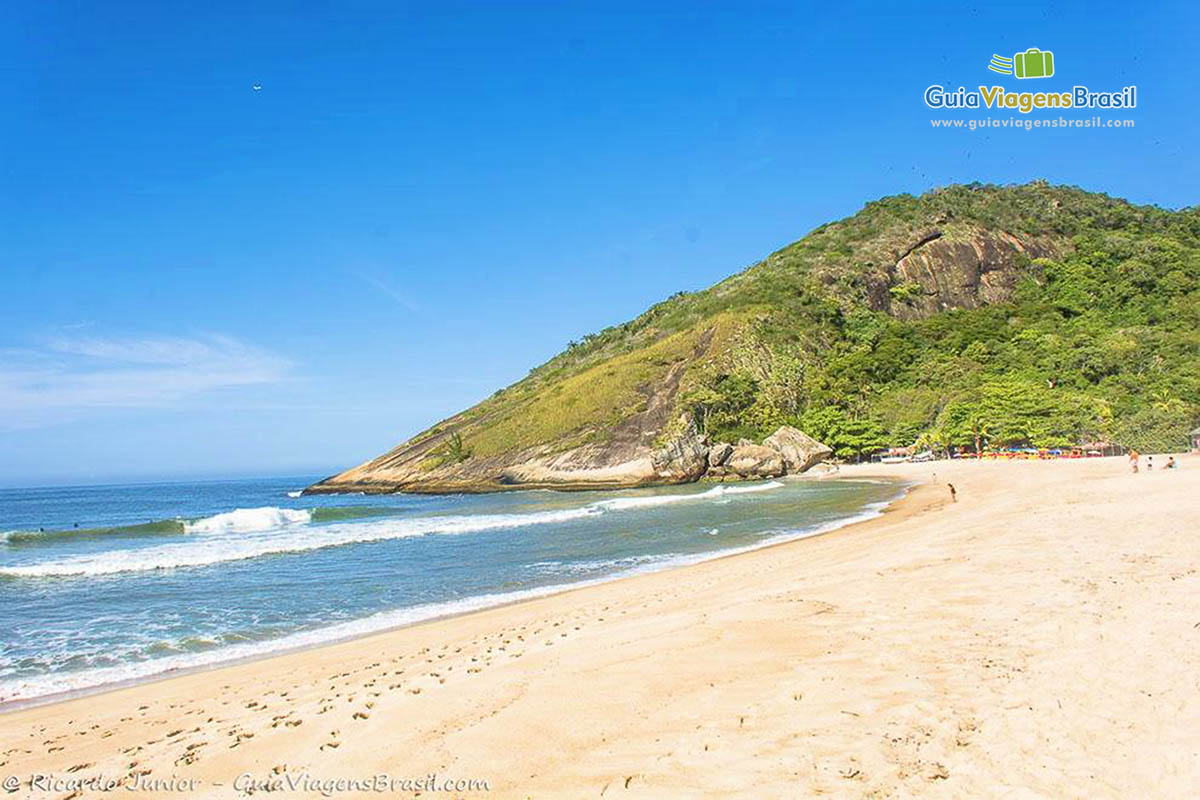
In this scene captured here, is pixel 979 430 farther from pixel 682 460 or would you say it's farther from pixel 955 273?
pixel 955 273

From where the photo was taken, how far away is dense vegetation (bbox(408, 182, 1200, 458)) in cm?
6506

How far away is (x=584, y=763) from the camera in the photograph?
536cm

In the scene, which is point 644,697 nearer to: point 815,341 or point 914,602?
point 914,602

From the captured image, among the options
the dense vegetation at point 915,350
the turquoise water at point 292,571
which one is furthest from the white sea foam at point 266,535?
the dense vegetation at point 915,350

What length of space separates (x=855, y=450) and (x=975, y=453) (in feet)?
38.0

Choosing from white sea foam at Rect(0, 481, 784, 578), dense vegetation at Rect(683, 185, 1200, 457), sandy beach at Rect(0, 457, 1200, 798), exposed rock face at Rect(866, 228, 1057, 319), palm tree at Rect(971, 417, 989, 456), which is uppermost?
exposed rock face at Rect(866, 228, 1057, 319)

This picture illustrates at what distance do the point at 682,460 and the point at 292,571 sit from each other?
52589mm

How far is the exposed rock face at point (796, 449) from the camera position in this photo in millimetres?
69625

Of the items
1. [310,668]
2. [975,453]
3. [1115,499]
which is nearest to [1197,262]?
[975,453]

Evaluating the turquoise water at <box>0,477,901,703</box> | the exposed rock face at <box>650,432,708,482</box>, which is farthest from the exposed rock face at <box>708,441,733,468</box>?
the turquoise water at <box>0,477,901,703</box>

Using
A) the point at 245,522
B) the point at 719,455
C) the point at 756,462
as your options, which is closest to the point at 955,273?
the point at 756,462

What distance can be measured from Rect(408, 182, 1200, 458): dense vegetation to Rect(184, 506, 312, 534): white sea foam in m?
39.9

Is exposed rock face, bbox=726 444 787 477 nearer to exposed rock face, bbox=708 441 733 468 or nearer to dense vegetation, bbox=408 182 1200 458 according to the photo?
exposed rock face, bbox=708 441 733 468

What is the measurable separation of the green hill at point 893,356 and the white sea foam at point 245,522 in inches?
1376
